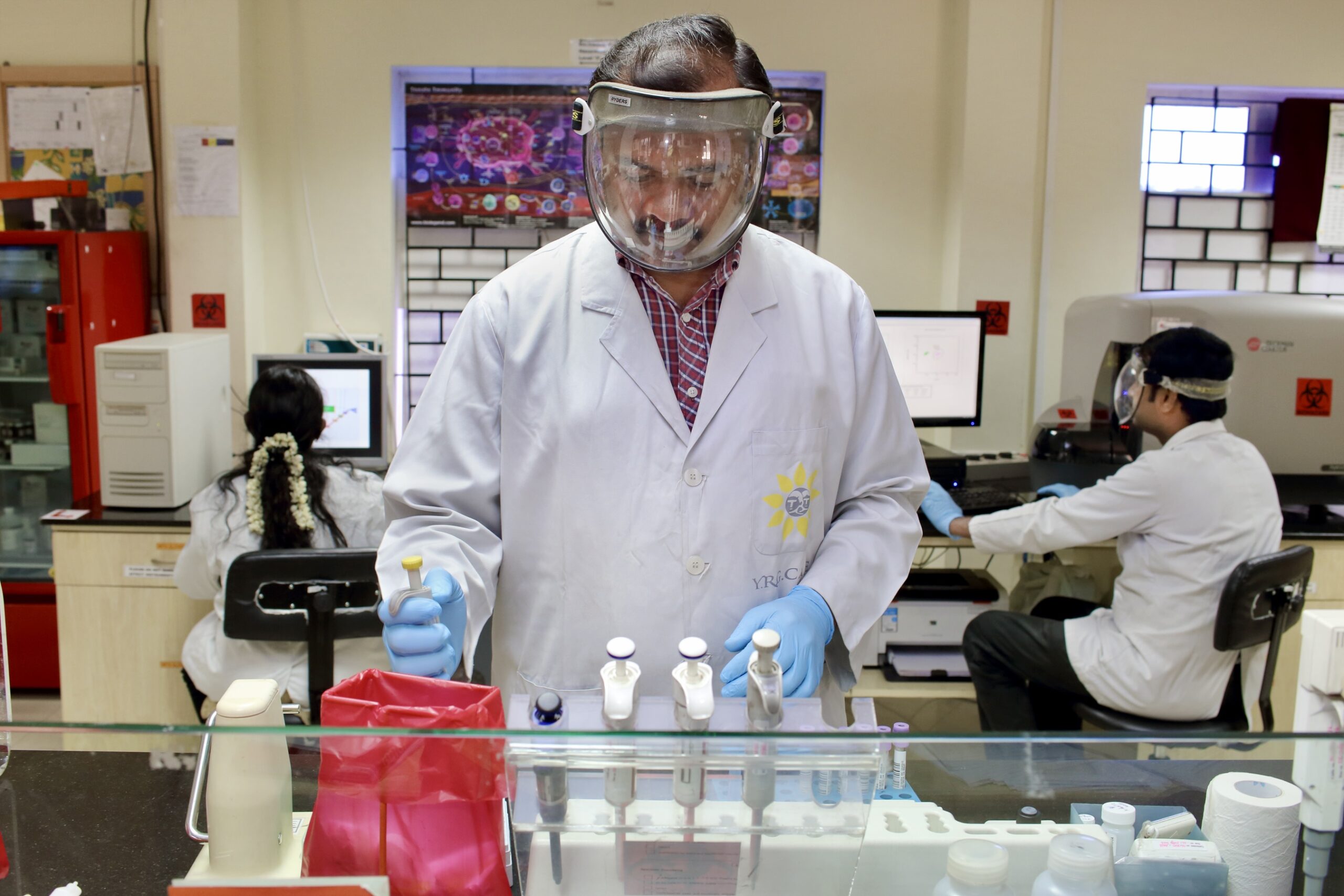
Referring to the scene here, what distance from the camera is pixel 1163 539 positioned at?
→ 241 centimetres

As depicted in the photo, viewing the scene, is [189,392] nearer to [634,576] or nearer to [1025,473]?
[634,576]

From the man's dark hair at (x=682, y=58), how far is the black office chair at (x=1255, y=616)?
64.5 inches

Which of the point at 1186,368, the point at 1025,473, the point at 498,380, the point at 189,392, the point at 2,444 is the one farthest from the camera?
the point at 2,444

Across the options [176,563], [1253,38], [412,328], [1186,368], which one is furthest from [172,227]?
[1253,38]

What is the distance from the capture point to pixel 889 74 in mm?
3758

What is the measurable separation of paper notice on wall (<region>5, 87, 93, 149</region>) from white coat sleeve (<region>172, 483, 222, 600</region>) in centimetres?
206

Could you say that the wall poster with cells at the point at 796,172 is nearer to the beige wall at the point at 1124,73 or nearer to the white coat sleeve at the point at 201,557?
the beige wall at the point at 1124,73

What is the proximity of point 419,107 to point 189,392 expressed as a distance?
4.75 feet

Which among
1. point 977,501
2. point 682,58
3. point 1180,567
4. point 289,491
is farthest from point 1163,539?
point 289,491

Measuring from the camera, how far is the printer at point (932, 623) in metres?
3.01

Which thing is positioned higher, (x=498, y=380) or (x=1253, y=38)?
(x=1253, y=38)

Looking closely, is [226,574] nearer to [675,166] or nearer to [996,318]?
[675,166]

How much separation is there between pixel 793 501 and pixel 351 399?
228 cm

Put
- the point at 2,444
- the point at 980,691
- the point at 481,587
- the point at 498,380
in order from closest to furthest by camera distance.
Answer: the point at 481,587, the point at 498,380, the point at 980,691, the point at 2,444
